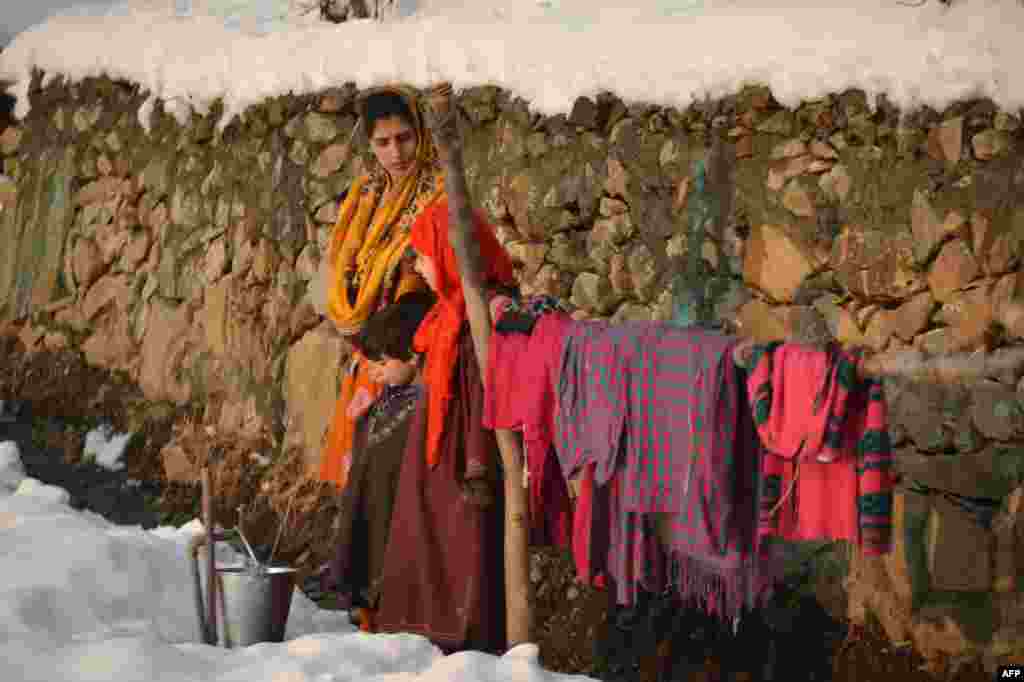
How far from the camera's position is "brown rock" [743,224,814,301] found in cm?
764

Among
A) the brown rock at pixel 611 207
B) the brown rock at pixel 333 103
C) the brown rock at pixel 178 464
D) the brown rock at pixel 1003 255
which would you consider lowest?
the brown rock at pixel 178 464

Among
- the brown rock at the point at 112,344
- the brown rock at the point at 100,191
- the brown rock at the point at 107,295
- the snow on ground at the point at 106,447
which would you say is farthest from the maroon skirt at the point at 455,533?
the brown rock at the point at 100,191

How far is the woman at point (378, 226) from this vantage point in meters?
6.70

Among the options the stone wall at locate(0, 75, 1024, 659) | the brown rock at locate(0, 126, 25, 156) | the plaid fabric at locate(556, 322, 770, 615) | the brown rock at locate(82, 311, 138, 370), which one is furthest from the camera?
the brown rock at locate(0, 126, 25, 156)

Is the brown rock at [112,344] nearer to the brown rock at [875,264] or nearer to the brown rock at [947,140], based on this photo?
the brown rock at [875,264]

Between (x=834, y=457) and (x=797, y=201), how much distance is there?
2.27m

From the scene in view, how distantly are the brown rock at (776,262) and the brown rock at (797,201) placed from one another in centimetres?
9

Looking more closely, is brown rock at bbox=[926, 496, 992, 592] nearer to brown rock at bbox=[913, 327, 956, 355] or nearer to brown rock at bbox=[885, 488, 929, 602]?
brown rock at bbox=[885, 488, 929, 602]

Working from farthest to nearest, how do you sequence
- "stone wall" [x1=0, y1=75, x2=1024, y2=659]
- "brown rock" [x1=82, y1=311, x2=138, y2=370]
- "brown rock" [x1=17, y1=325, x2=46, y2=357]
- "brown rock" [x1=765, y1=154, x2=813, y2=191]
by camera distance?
"brown rock" [x1=17, y1=325, x2=46, y2=357] < "brown rock" [x1=82, y1=311, x2=138, y2=370] < "brown rock" [x1=765, y1=154, x2=813, y2=191] < "stone wall" [x1=0, y1=75, x2=1024, y2=659]

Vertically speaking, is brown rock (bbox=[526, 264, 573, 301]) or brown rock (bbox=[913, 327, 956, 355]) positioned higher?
brown rock (bbox=[526, 264, 573, 301])

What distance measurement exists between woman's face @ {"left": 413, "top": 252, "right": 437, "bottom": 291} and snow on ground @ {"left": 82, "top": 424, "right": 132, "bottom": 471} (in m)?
4.61

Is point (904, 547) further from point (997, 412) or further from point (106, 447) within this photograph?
point (106, 447)

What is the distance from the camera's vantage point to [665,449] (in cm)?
604

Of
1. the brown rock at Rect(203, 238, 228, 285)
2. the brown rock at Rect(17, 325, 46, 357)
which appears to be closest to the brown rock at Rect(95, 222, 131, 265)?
the brown rock at Rect(17, 325, 46, 357)
